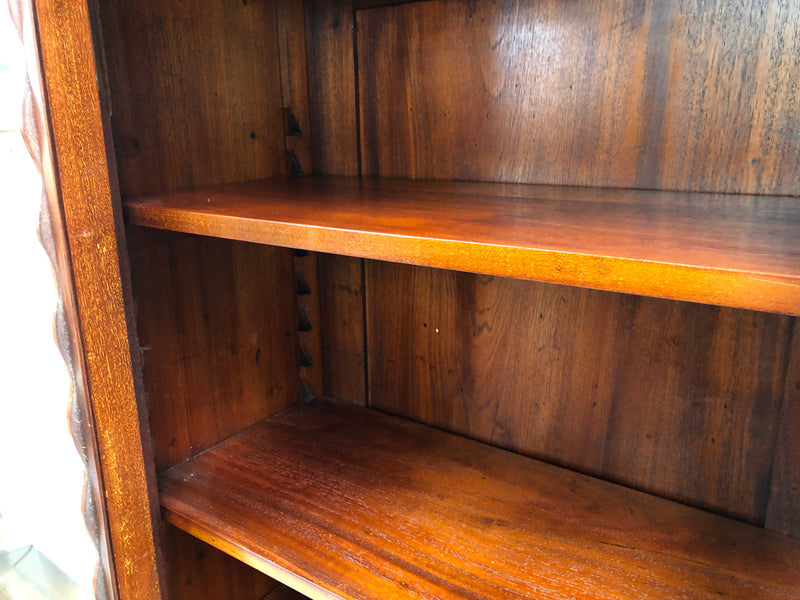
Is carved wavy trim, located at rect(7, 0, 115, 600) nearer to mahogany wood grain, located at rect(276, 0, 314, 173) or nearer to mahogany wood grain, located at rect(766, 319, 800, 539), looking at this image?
mahogany wood grain, located at rect(276, 0, 314, 173)

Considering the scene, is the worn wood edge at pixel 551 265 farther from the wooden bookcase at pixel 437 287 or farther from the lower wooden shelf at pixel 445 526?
the lower wooden shelf at pixel 445 526

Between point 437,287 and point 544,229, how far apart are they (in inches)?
17.7

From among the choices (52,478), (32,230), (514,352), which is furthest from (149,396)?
(514,352)

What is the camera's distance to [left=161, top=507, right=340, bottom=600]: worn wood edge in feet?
2.41

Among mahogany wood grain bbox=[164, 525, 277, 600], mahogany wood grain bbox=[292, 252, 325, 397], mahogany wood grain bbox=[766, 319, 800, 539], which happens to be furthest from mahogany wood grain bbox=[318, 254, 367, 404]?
mahogany wood grain bbox=[766, 319, 800, 539]

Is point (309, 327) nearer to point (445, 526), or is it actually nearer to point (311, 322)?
point (311, 322)

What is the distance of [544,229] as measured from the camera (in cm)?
57

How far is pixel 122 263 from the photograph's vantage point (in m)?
0.79

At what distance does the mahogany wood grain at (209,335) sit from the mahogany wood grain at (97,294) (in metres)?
0.07

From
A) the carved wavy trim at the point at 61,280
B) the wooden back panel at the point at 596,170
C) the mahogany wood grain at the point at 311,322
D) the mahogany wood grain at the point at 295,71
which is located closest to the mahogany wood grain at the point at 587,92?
the wooden back panel at the point at 596,170

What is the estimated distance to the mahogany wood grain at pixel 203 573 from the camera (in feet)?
3.12

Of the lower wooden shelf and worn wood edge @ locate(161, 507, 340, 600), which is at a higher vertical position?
the lower wooden shelf

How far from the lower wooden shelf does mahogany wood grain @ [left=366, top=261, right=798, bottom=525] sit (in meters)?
0.04

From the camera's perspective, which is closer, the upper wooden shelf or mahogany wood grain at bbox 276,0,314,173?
the upper wooden shelf
